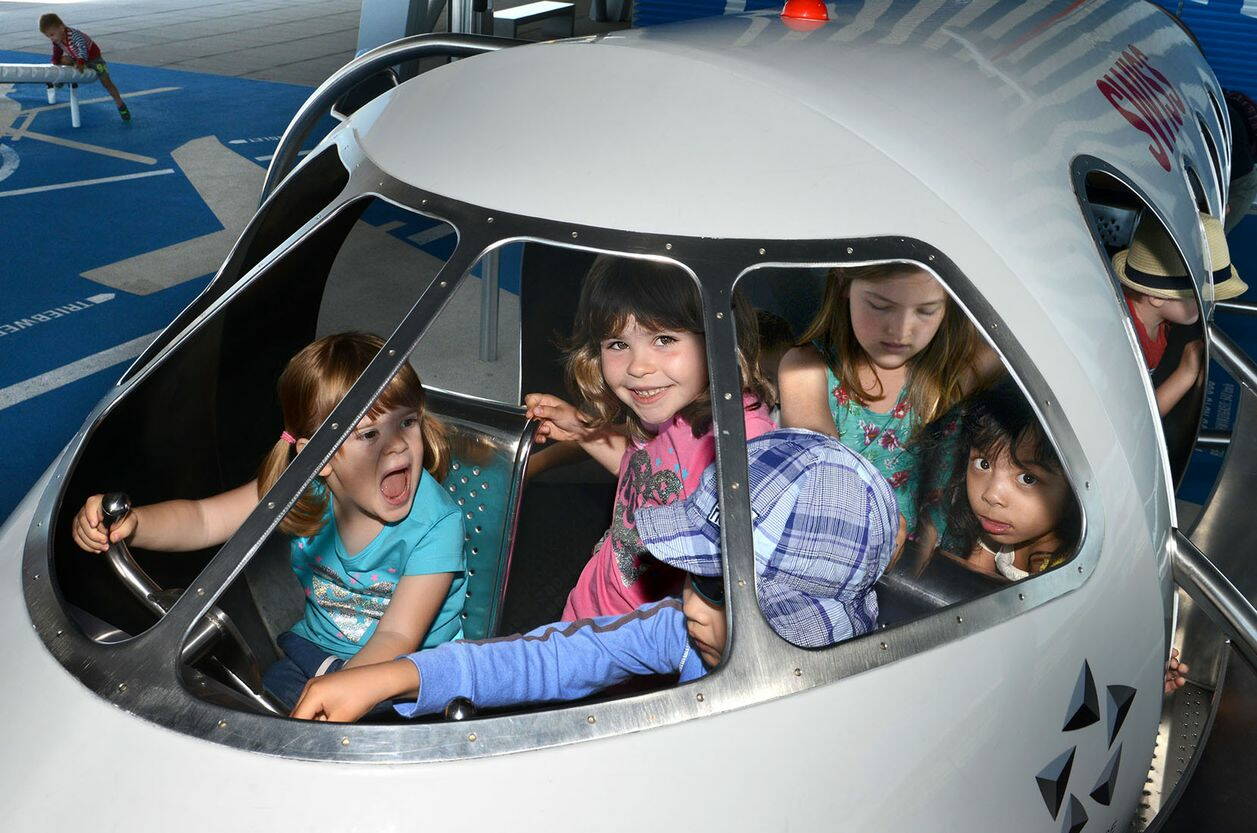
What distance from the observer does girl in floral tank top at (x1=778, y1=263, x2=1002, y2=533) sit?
1.73 metres

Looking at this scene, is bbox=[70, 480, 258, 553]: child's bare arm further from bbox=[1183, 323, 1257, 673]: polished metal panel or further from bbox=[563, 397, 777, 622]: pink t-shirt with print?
bbox=[1183, 323, 1257, 673]: polished metal panel

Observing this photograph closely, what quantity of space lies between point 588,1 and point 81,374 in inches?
456

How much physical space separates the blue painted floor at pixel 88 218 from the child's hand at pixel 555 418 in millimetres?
2287

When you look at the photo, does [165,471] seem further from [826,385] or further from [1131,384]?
[1131,384]

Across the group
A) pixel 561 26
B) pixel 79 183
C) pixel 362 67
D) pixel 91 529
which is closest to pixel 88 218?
pixel 79 183

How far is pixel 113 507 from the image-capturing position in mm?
1718

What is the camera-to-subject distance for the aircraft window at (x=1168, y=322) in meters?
2.70

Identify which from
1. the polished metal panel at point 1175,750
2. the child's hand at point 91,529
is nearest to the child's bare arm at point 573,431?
the child's hand at point 91,529

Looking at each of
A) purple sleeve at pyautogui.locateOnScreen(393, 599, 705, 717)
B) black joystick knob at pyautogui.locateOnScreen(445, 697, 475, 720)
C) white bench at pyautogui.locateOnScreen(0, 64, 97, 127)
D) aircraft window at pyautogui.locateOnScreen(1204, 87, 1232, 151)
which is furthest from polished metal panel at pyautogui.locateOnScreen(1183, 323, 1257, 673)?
white bench at pyautogui.locateOnScreen(0, 64, 97, 127)

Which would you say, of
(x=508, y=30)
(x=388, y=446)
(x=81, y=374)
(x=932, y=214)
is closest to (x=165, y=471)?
(x=388, y=446)

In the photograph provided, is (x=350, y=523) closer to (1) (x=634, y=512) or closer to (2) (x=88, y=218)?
(1) (x=634, y=512)

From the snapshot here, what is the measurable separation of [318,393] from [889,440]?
1010 mm

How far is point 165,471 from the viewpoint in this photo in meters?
2.12

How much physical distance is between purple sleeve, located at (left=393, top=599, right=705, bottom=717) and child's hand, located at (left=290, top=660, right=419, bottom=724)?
3cm
